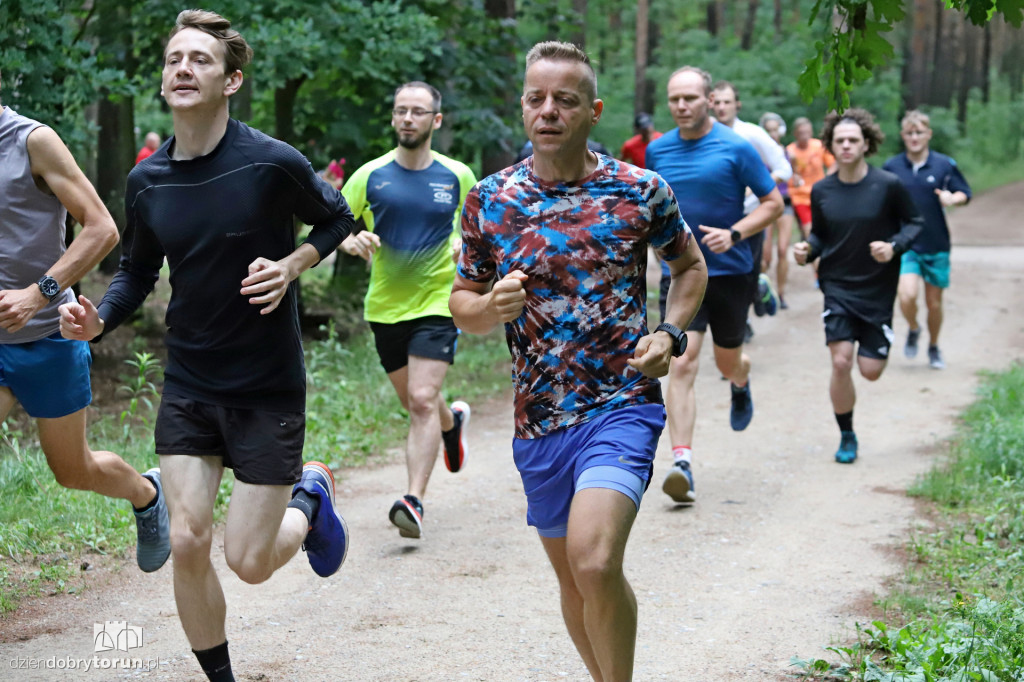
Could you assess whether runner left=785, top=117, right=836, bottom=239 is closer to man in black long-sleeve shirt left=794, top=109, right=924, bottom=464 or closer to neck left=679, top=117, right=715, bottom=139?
man in black long-sleeve shirt left=794, top=109, right=924, bottom=464

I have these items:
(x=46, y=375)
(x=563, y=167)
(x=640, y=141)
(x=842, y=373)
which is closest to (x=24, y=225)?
(x=46, y=375)

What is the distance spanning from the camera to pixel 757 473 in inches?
325

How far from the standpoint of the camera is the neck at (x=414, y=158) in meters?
7.03

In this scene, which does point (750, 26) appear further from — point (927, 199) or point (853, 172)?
point (853, 172)

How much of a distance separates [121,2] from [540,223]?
7840 millimetres

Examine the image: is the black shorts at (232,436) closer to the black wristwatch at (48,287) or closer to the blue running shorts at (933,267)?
the black wristwatch at (48,287)

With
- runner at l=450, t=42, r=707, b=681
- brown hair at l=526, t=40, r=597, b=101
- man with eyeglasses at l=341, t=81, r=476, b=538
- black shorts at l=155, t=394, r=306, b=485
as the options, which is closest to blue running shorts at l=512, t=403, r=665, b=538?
runner at l=450, t=42, r=707, b=681

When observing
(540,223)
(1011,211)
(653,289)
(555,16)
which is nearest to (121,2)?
(555,16)

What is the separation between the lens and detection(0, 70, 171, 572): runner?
4707mm

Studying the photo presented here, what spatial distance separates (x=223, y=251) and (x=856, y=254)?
5.60 meters

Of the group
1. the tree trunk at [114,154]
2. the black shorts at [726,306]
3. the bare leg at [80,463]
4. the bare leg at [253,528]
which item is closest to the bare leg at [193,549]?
the bare leg at [253,528]

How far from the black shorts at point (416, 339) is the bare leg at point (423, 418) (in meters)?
0.06

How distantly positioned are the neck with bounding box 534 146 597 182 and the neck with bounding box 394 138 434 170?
3.24 m

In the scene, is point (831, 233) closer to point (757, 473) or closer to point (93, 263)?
point (757, 473)
